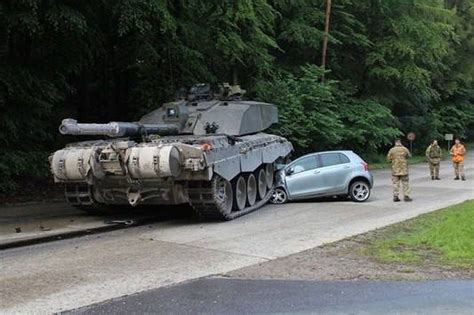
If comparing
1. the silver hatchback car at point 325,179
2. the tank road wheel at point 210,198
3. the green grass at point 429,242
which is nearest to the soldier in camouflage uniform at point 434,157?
the silver hatchback car at point 325,179

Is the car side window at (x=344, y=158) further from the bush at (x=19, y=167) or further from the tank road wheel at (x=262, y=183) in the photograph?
the bush at (x=19, y=167)

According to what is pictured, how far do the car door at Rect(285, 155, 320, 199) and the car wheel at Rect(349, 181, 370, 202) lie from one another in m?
0.98

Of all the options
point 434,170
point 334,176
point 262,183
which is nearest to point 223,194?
point 262,183

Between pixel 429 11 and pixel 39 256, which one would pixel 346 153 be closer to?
pixel 39 256

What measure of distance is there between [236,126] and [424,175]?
1573cm

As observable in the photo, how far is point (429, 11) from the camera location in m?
38.8

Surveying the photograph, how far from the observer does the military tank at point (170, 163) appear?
43.3 feet

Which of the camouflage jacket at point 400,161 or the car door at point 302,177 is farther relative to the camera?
the car door at point 302,177

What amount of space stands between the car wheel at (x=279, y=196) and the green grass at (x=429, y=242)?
525cm

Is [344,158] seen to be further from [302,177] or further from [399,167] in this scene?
[399,167]

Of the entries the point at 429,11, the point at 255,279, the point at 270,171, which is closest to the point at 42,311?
the point at 255,279

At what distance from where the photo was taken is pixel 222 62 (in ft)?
83.9

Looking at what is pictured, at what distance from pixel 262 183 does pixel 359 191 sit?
271 centimetres

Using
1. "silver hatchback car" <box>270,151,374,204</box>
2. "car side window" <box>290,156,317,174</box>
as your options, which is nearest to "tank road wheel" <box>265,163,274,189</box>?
"silver hatchback car" <box>270,151,374,204</box>
